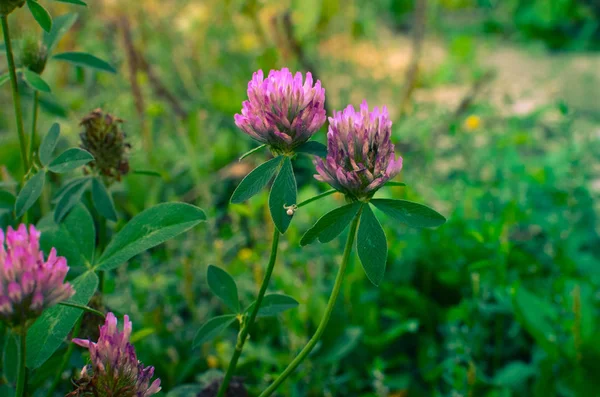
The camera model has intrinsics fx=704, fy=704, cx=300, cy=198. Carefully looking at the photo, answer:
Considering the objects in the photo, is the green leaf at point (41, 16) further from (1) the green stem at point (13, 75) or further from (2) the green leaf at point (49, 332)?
(2) the green leaf at point (49, 332)

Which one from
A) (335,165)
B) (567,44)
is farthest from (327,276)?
(567,44)

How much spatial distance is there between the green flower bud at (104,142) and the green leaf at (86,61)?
79 millimetres

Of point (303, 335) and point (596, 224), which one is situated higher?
point (596, 224)

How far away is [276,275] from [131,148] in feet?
2.32

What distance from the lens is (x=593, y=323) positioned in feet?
5.10

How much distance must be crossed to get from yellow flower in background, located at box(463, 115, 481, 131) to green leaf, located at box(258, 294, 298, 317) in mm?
1668

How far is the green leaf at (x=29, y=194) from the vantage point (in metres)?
0.87

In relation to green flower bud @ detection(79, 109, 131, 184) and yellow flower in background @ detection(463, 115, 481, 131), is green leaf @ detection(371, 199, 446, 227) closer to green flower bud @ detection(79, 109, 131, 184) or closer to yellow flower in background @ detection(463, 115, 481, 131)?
green flower bud @ detection(79, 109, 131, 184)

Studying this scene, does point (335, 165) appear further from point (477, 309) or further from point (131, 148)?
point (477, 309)

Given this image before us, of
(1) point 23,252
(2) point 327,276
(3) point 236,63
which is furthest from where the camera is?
(3) point 236,63

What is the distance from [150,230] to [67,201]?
0.14 m

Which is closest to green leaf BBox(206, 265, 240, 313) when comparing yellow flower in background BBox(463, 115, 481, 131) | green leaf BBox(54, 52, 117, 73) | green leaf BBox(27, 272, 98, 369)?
green leaf BBox(27, 272, 98, 369)

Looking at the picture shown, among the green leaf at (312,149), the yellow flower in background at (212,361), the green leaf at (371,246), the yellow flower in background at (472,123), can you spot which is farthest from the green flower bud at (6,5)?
the yellow flower in background at (472,123)

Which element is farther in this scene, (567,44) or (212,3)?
(567,44)
